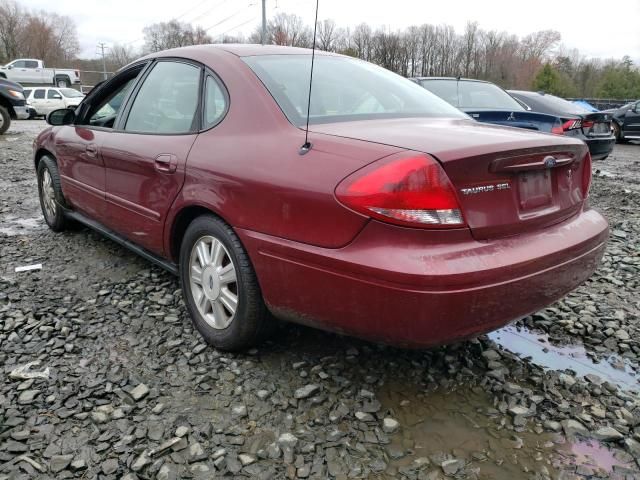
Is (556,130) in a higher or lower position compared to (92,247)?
higher

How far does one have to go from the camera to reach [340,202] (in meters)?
1.96

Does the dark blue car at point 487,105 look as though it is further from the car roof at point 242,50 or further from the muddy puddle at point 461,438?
the muddy puddle at point 461,438

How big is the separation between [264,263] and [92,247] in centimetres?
264

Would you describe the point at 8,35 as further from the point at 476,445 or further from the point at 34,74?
the point at 476,445

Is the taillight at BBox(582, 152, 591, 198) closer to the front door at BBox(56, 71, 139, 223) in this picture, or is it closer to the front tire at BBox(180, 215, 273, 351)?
the front tire at BBox(180, 215, 273, 351)

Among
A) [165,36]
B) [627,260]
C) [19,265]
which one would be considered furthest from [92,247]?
[165,36]

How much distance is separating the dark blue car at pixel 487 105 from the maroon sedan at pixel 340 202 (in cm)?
462

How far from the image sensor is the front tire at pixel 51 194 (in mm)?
4367

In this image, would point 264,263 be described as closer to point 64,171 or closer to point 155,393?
point 155,393

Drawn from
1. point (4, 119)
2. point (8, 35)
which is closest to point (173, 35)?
point (8, 35)

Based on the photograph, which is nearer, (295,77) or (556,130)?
(295,77)

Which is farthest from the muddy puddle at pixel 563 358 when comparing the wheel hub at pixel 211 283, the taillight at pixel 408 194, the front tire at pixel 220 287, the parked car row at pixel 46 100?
the parked car row at pixel 46 100

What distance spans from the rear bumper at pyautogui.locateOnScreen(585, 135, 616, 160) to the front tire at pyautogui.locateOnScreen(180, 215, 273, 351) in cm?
694

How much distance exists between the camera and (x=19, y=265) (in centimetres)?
393
